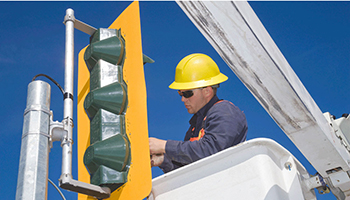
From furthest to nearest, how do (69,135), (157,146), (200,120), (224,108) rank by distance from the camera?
(200,120), (224,108), (157,146), (69,135)

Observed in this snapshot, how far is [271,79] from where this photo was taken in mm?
2814

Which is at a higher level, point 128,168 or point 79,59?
point 79,59

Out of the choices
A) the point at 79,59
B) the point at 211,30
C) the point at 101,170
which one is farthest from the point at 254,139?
the point at 79,59

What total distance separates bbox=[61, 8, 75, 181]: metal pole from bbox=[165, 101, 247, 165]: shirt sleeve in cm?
110

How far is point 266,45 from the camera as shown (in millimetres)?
2652

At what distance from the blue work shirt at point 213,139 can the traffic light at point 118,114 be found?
1.90ft

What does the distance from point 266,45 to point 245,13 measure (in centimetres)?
30

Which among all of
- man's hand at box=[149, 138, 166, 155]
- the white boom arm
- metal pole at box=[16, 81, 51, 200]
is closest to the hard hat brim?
man's hand at box=[149, 138, 166, 155]

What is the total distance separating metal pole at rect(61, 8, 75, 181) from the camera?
8.07 feet

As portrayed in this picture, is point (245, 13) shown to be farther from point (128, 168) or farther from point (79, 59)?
point (79, 59)

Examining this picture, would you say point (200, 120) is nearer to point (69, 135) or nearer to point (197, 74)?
point (197, 74)

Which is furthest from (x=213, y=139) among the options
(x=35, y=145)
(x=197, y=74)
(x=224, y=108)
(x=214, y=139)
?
(x=35, y=145)

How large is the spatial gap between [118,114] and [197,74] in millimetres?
1342

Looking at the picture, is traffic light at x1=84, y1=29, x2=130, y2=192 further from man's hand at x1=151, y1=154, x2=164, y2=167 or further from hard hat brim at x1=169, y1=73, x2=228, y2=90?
hard hat brim at x1=169, y1=73, x2=228, y2=90
